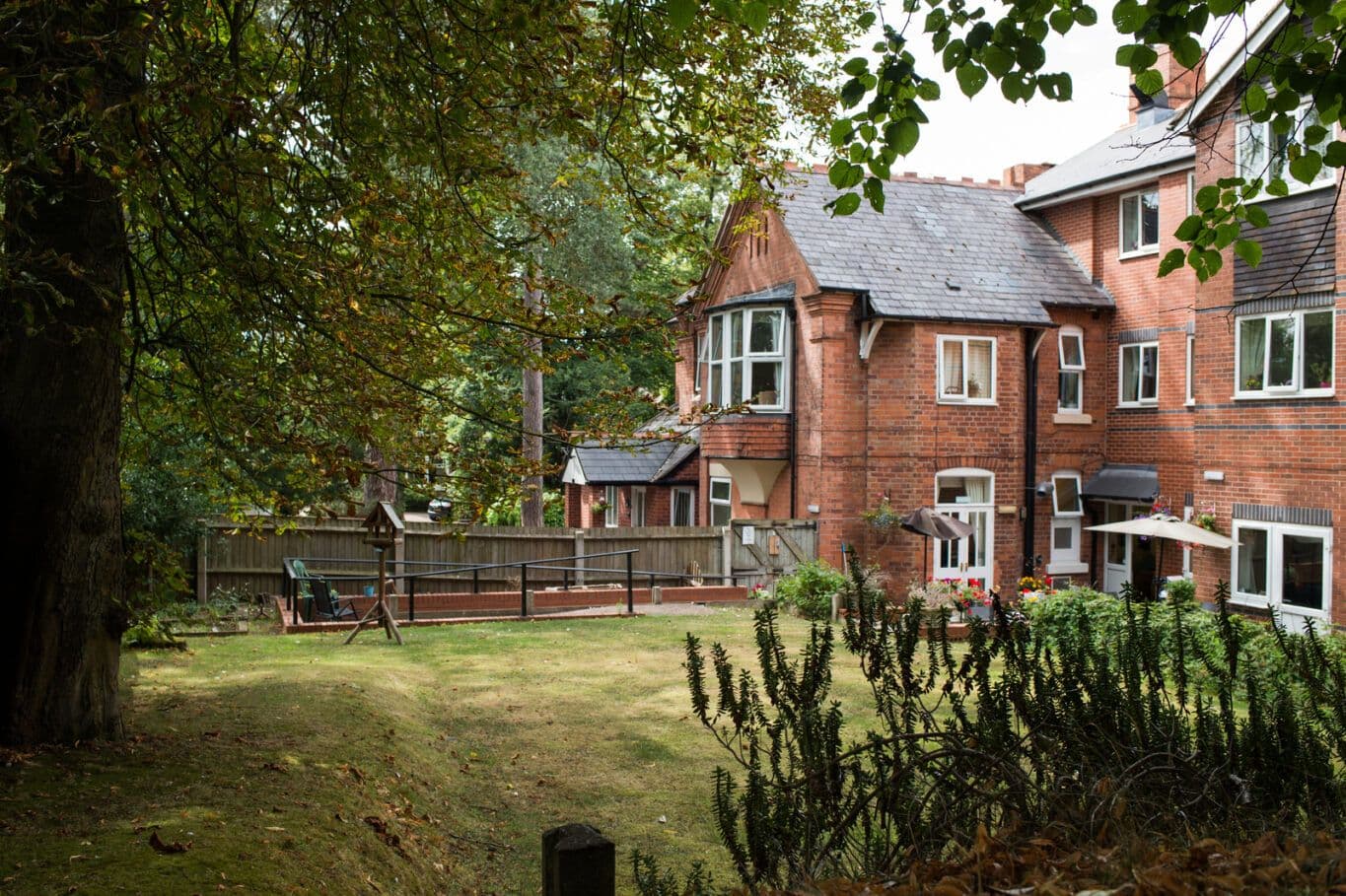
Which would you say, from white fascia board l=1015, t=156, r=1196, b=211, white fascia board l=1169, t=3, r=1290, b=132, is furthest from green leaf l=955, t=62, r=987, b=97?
white fascia board l=1015, t=156, r=1196, b=211

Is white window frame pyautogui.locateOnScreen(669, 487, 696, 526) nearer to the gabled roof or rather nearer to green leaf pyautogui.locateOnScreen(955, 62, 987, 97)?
the gabled roof

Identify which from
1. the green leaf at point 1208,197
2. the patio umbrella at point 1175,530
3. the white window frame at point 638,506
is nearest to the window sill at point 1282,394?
the patio umbrella at point 1175,530

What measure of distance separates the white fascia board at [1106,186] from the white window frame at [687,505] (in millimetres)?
11540

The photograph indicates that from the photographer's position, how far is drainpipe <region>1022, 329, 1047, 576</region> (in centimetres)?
2506

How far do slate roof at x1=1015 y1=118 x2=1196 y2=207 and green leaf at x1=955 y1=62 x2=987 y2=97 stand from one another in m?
18.5

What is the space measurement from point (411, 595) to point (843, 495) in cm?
1015

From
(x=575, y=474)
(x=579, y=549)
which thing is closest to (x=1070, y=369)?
(x=579, y=549)

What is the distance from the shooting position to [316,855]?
571cm

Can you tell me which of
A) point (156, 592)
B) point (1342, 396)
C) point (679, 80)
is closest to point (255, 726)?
point (156, 592)

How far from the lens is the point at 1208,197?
625 cm

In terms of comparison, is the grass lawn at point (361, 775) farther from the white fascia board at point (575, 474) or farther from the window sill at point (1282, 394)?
the white fascia board at point (575, 474)

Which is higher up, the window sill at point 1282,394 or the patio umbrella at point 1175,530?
the window sill at point 1282,394

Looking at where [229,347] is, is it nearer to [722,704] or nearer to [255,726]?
[255,726]

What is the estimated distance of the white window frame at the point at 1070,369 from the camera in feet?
84.8
